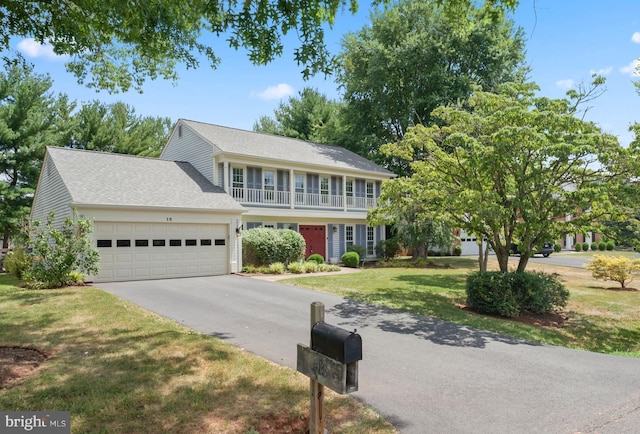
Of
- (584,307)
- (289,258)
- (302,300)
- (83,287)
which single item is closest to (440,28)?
(289,258)

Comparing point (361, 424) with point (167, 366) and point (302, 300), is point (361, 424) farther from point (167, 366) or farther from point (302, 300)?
point (302, 300)

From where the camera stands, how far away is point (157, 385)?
4.93 m

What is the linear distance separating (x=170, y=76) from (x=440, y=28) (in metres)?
23.7

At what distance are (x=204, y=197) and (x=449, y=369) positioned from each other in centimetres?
1461

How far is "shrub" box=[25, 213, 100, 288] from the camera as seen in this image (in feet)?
42.8

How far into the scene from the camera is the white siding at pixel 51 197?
1596cm

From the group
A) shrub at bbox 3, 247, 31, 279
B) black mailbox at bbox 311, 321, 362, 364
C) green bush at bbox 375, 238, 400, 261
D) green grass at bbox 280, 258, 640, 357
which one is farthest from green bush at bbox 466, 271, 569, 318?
shrub at bbox 3, 247, 31, 279

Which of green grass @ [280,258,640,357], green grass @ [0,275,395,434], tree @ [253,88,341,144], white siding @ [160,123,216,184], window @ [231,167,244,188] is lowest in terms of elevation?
green grass @ [280,258,640,357]

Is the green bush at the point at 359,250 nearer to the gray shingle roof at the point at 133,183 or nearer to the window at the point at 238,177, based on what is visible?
the window at the point at 238,177

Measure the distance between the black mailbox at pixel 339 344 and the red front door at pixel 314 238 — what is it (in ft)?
63.5

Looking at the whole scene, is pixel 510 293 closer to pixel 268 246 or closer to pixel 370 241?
pixel 268 246

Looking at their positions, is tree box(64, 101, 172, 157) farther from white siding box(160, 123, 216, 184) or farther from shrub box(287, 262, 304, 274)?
shrub box(287, 262, 304, 274)

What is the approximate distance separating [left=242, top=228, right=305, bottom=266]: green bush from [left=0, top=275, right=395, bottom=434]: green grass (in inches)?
428

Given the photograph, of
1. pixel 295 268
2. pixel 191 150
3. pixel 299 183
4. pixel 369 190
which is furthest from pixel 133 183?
pixel 369 190
